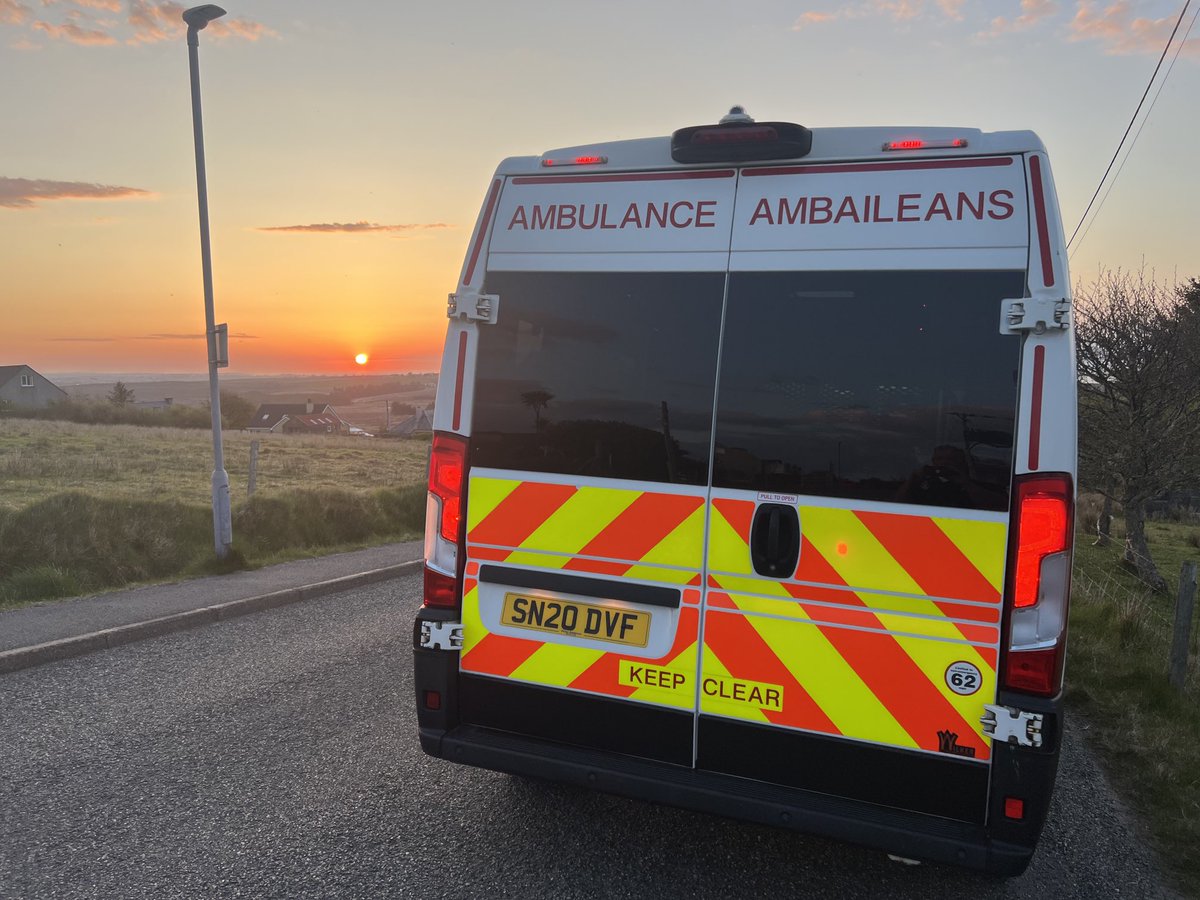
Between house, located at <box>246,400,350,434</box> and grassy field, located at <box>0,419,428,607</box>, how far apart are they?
204ft

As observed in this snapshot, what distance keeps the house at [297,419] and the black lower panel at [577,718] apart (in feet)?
269

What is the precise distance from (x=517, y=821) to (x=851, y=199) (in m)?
2.91

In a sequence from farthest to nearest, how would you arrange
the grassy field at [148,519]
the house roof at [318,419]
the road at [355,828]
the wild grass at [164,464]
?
the house roof at [318,419] < the wild grass at [164,464] < the grassy field at [148,519] < the road at [355,828]

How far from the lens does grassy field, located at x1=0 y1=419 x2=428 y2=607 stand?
904 centimetres

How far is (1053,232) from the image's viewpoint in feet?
9.23

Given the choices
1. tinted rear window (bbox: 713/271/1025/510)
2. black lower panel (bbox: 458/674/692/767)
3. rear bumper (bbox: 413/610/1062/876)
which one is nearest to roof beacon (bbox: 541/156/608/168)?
tinted rear window (bbox: 713/271/1025/510)

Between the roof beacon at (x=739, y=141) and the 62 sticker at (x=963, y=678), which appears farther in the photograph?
the roof beacon at (x=739, y=141)

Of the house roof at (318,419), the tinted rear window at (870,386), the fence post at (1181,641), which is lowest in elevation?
the house roof at (318,419)

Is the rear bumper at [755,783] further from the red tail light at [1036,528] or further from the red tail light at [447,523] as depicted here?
the red tail light at [1036,528]

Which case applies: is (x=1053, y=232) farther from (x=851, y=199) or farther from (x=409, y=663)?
(x=409, y=663)

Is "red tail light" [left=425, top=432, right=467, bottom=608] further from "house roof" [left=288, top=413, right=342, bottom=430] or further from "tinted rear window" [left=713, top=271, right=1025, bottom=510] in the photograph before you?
"house roof" [left=288, top=413, right=342, bottom=430]

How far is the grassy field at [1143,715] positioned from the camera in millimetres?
4133

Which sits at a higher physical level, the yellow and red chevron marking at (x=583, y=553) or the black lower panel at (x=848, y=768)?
the yellow and red chevron marking at (x=583, y=553)

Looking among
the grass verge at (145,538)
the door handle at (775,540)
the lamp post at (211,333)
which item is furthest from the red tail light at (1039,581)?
the lamp post at (211,333)
